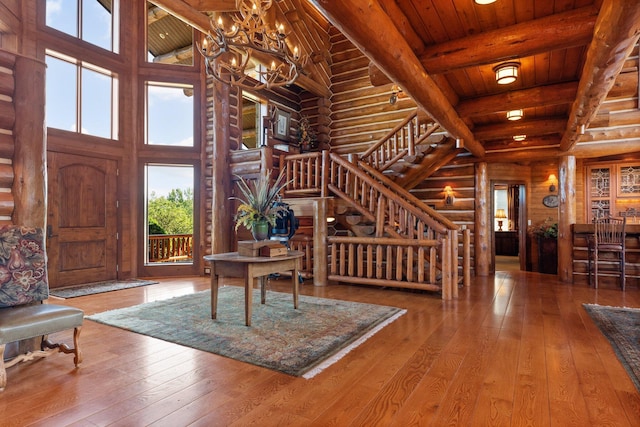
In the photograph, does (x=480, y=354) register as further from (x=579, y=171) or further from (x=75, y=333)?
(x=579, y=171)

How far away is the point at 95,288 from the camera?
6.13 metres

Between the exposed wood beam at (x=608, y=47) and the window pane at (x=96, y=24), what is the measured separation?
311 inches

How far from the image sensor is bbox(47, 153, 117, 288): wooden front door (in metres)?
6.16

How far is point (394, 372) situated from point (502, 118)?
5.56m

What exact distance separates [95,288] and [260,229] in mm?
3962

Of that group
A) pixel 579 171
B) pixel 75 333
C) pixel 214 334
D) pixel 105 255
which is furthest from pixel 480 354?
pixel 579 171

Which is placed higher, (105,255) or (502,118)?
(502,118)

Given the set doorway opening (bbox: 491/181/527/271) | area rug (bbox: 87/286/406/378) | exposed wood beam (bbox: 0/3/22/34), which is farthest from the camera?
doorway opening (bbox: 491/181/527/271)

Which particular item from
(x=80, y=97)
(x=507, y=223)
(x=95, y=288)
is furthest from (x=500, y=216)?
(x=80, y=97)

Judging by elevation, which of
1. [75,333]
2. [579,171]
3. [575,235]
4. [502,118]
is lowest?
[75,333]

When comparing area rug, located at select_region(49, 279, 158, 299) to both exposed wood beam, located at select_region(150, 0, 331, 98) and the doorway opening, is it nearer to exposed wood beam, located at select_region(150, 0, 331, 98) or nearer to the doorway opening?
exposed wood beam, located at select_region(150, 0, 331, 98)

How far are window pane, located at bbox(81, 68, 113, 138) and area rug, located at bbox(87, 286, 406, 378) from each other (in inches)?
157

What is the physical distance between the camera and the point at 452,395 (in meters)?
2.39

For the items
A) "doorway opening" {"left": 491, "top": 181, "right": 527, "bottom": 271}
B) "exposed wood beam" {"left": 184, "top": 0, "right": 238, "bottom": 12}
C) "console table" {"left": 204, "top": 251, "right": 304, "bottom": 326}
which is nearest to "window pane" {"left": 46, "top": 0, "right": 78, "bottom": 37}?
"exposed wood beam" {"left": 184, "top": 0, "right": 238, "bottom": 12}
